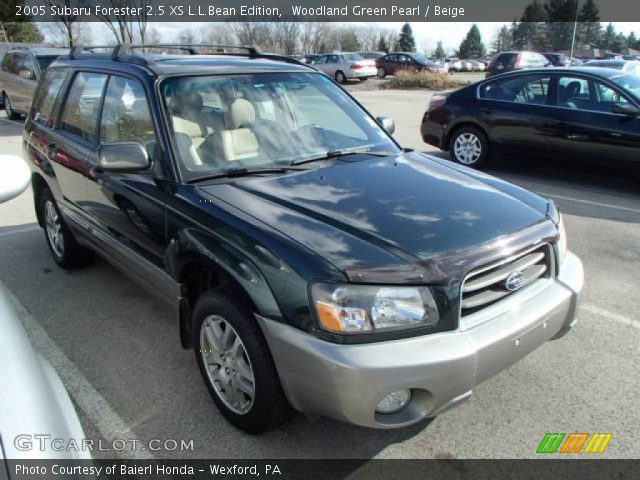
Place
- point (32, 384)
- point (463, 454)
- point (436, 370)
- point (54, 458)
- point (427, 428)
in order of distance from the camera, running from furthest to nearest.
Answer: point (427, 428) < point (463, 454) < point (436, 370) < point (32, 384) < point (54, 458)

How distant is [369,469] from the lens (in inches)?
94.2

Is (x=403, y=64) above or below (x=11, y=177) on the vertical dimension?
above

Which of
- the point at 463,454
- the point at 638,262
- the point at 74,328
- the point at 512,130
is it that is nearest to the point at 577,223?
the point at 638,262

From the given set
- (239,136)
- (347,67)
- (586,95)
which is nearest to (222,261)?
(239,136)

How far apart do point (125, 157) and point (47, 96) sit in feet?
7.43

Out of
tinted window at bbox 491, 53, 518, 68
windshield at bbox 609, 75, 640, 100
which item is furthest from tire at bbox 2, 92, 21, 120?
tinted window at bbox 491, 53, 518, 68

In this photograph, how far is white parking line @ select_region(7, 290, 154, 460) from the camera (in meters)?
2.61

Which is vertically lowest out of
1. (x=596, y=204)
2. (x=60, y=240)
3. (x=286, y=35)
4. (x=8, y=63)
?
(x=596, y=204)

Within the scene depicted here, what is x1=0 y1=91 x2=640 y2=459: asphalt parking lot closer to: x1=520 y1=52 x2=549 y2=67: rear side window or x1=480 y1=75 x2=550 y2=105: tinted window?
x1=480 y1=75 x2=550 y2=105: tinted window

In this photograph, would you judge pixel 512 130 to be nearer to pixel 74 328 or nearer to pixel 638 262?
pixel 638 262

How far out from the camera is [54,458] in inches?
53.1

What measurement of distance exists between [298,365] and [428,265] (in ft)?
2.17

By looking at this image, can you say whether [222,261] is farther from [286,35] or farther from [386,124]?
[286,35]

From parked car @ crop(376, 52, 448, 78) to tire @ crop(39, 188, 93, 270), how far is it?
26.5 meters
